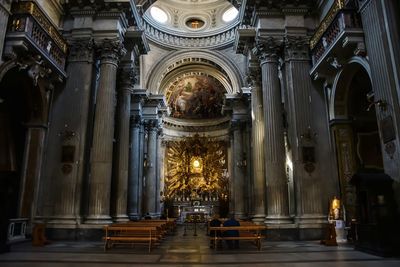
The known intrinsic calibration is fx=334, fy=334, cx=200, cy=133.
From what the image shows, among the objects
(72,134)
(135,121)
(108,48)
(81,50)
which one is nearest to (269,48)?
(108,48)

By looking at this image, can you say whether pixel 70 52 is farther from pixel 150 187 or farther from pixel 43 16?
pixel 150 187

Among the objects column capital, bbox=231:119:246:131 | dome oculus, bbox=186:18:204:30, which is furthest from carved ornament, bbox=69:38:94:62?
dome oculus, bbox=186:18:204:30

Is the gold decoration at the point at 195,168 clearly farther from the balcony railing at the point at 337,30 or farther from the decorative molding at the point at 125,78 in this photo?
the balcony railing at the point at 337,30

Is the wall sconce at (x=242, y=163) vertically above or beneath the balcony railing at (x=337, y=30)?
beneath

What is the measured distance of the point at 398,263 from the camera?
6.04 metres

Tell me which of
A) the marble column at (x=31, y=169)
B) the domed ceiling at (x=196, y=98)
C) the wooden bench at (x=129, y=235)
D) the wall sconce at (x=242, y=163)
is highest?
the domed ceiling at (x=196, y=98)

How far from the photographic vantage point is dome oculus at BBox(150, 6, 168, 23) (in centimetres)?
2562

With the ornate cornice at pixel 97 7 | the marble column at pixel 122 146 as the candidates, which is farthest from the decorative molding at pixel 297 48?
the marble column at pixel 122 146

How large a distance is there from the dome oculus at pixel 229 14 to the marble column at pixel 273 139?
47.4 ft

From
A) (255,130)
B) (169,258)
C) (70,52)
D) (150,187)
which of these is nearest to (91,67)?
(70,52)

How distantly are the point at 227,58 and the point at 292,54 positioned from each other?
1353 centimetres

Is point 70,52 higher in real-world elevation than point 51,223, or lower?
higher

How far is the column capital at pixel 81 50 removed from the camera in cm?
1259

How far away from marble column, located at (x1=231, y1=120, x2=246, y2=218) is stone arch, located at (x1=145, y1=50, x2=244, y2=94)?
3055 millimetres
